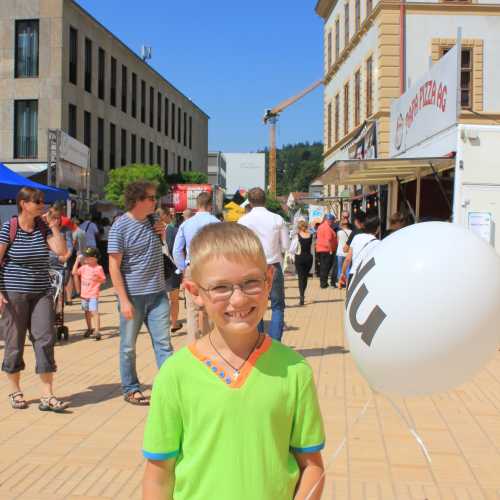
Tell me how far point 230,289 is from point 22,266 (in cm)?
422

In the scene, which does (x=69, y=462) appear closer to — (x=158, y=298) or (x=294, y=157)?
(x=158, y=298)

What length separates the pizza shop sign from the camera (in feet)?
38.6

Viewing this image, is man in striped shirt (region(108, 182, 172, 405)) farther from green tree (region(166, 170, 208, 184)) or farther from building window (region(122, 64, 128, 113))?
green tree (region(166, 170, 208, 184))

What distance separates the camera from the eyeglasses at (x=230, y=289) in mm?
2002

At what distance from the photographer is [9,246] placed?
5.82m

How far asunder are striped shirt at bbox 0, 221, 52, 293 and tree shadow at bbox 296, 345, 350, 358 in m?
3.62

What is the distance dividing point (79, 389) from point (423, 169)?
7801mm

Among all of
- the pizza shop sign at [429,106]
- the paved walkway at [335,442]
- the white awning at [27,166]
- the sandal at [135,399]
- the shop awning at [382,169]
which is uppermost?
the white awning at [27,166]

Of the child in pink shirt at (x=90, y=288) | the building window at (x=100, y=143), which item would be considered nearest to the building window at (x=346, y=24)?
the building window at (x=100, y=143)

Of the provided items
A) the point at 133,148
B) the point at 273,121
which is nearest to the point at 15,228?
the point at 133,148

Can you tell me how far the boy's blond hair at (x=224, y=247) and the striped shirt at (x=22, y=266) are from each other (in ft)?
13.3

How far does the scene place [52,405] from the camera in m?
5.78

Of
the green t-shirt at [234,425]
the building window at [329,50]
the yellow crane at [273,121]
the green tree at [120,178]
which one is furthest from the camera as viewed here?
the yellow crane at [273,121]

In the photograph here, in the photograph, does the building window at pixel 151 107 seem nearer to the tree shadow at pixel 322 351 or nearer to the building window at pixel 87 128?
the building window at pixel 87 128
